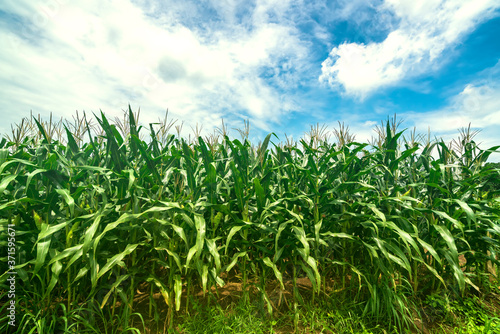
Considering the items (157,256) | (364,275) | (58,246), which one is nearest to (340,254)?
(364,275)

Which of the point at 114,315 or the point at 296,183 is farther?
the point at 296,183

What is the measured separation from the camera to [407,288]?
7.62 ft

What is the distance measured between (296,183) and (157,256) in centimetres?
146

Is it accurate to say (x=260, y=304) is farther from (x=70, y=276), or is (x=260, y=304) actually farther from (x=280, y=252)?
(x=70, y=276)

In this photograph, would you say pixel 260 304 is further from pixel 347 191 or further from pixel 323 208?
pixel 347 191

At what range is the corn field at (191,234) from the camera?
1.89m

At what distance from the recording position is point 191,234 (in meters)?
2.03

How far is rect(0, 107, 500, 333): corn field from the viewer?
1893 millimetres

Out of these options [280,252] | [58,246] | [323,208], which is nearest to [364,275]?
[323,208]

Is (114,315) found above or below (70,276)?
below

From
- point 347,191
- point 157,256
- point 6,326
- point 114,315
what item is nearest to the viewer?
point 6,326

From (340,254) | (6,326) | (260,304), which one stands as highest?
(340,254)

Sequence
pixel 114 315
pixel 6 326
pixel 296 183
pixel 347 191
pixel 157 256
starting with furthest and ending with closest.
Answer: pixel 296 183
pixel 347 191
pixel 157 256
pixel 114 315
pixel 6 326

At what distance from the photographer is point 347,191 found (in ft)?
7.84
